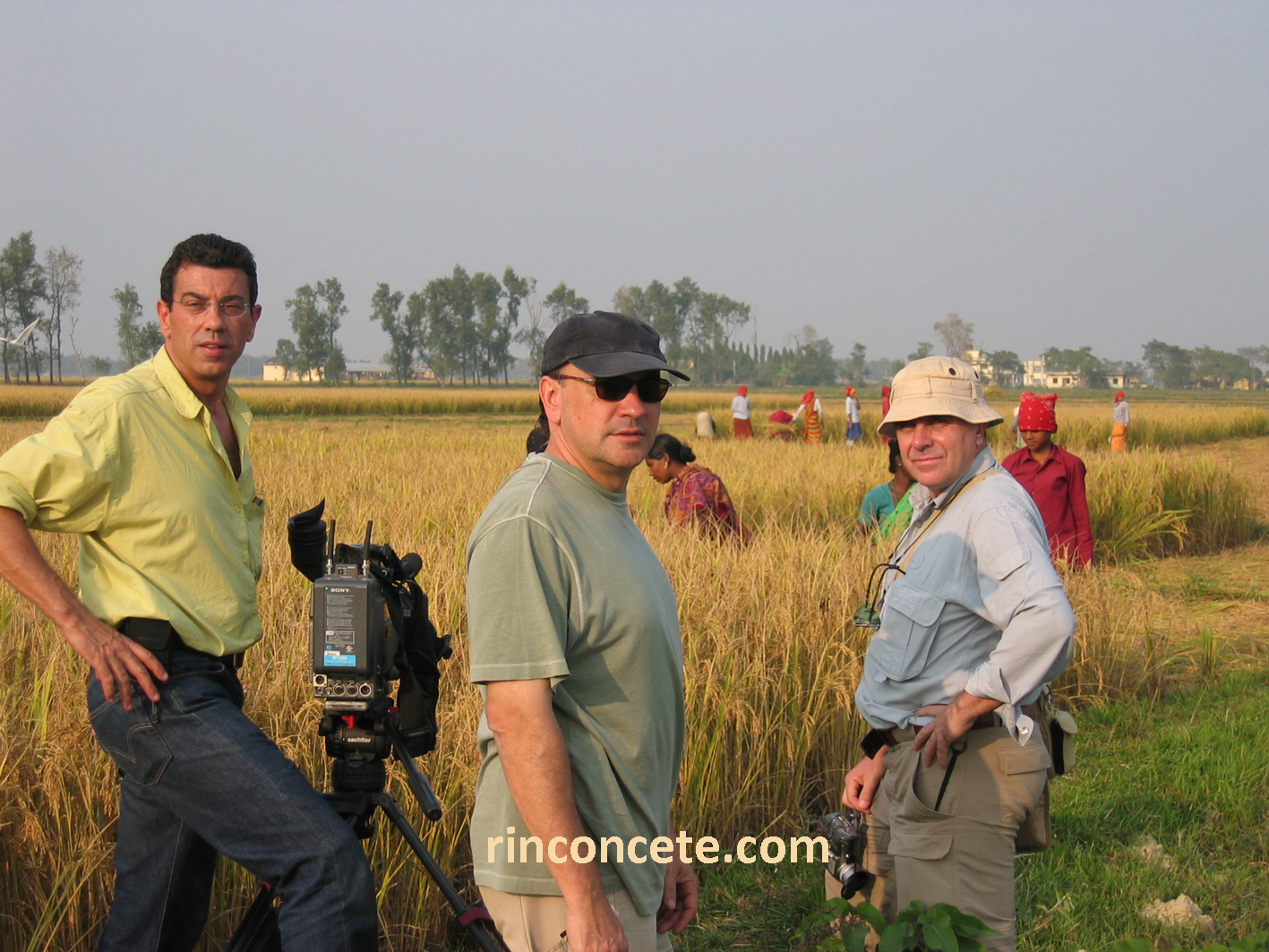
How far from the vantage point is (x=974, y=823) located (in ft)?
7.20

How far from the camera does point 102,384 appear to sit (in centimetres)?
210

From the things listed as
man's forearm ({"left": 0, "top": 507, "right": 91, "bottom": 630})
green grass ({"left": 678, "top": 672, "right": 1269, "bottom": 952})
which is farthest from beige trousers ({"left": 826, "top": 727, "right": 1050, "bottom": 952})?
man's forearm ({"left": 0, "top": 507, "right": 91, "bottom": 630})

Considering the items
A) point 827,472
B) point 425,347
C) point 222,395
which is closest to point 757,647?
point 222,395

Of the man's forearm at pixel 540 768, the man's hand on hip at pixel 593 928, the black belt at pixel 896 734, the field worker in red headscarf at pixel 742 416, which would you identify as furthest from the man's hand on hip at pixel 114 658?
the field worker in red headscarf at pixel 742 416

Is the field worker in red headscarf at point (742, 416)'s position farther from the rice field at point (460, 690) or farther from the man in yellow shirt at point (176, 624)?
the man in yellow shirt at point (176, 624)

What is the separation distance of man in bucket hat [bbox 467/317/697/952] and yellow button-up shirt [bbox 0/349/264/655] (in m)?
0.80

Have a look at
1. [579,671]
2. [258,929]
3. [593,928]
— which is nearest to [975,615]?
[579,671]

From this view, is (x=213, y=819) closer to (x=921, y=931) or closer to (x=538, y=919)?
(x=538, y=919)

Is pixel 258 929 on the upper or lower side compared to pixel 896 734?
lower

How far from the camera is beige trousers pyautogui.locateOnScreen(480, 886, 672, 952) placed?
1.60 m

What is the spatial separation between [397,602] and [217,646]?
49 centimetres

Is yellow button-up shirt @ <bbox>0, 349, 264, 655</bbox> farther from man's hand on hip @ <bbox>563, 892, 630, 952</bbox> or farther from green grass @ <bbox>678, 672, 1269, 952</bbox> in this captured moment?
green grass @ <bbox>678, 672, 1269, 952</bbox>

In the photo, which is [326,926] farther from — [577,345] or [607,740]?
[577,345]

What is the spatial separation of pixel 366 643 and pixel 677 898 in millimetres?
764
